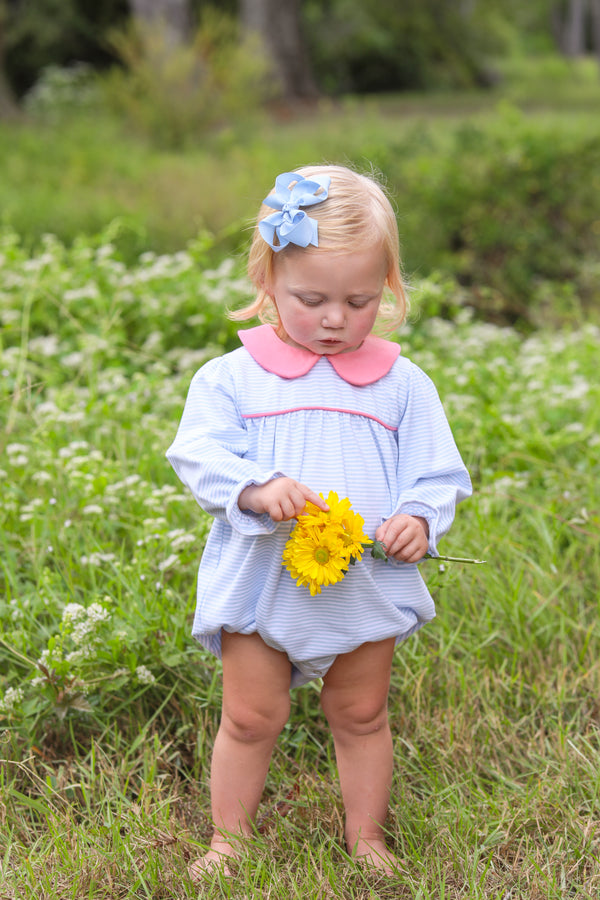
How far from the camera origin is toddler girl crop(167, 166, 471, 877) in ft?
5.90

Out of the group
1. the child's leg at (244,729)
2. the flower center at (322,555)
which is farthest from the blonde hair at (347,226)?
the child's leg at (244,729)

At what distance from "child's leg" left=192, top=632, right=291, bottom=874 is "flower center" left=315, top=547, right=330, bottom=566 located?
273 millimetres

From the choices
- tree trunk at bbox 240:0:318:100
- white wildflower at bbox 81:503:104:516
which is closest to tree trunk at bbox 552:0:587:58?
tree trunk at bbox 240:0:318:100

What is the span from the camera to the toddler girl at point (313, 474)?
1.80 m

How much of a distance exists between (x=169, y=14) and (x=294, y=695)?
11795mm

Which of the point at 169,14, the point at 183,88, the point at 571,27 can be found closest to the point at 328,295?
the point at 183,88

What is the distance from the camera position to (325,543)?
67.3 inches

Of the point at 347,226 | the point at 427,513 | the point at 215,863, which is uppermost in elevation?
the point at 347,226

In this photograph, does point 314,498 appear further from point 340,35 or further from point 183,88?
point 340,35

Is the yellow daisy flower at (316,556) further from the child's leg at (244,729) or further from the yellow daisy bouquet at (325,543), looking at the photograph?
the child's leg at (244,729)

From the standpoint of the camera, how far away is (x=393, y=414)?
1.94 meters

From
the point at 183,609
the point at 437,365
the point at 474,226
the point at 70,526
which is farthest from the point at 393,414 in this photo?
the point at 474,226

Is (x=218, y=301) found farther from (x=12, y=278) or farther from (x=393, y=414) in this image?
(x=393, y=414)

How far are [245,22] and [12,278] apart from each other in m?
13.6
